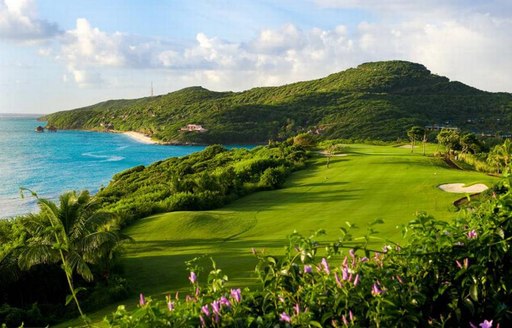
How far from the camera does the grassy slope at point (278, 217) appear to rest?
52.5 feet

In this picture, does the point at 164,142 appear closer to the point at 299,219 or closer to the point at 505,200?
the point at 299,219

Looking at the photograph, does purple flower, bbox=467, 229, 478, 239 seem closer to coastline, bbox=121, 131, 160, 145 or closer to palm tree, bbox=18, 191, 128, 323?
palm tree, bbox=18, 191, 128, 323

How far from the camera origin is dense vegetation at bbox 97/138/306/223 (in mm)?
29814

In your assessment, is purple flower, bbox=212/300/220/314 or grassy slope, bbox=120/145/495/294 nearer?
purple flower, bbox=212/300/220/314

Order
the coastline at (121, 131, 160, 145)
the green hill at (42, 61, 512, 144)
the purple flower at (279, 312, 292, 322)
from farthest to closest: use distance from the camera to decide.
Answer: the coastline at (121, 131, 160, 145)
the green hill at (42, 61, 512, 144)
the purple flower at (279, 312, 292, 322)

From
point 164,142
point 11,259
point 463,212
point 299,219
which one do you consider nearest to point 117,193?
point 299,219

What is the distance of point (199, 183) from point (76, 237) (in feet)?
59.3

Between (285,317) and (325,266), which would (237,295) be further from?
(325,266)

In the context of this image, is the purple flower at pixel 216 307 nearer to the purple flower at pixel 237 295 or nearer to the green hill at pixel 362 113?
the purple flower at pixel 237 295

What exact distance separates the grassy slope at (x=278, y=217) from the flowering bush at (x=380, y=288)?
30.0 feet

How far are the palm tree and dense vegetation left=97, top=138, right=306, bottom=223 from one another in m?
2.37

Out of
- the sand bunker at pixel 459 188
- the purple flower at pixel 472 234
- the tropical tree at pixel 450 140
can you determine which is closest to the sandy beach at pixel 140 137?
the tropical tree at pixel 450 140

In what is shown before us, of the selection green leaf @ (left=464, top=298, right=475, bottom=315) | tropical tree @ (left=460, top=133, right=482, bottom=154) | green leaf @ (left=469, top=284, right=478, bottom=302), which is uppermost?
green leaf @ (left=469, top=284, right=478, bottom=302)

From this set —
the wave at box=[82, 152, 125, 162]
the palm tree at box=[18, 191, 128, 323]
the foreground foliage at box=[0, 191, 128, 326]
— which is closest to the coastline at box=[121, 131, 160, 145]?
the wave at box=[82, 152, 125, 162]
